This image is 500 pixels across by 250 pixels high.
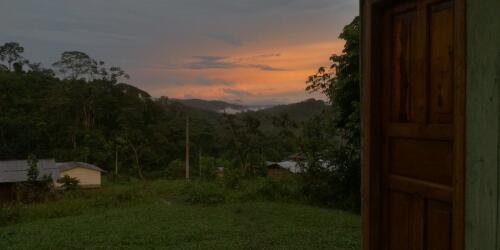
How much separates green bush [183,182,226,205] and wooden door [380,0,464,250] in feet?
32.0

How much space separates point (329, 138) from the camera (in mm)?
11094

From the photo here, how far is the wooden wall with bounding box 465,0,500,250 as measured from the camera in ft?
5.05

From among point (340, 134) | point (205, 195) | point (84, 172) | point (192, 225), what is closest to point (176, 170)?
point (84, 172)

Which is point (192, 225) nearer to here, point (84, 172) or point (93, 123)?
point (84, 172)

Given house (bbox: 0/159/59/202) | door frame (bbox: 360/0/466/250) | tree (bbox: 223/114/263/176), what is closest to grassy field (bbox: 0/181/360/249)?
door frame (bbox: 360/0/466/250)

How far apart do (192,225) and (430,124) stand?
6.87m

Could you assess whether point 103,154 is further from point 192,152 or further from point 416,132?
point 416,132

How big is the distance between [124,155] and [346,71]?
19573mm

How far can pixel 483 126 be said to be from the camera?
159 centimetres

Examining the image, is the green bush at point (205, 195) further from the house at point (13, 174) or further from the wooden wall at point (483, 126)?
the wooden wall at point (483, 126)

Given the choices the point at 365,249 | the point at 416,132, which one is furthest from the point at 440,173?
the point at 365,249

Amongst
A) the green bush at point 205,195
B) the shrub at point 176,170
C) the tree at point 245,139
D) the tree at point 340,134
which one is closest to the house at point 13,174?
the green bush at point 205,195

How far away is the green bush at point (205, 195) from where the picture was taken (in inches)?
464

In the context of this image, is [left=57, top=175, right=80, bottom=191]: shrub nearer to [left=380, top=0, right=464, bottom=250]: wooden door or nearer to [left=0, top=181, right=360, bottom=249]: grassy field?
[left=0, top=181, right=360, bottom=249]: grassy field
